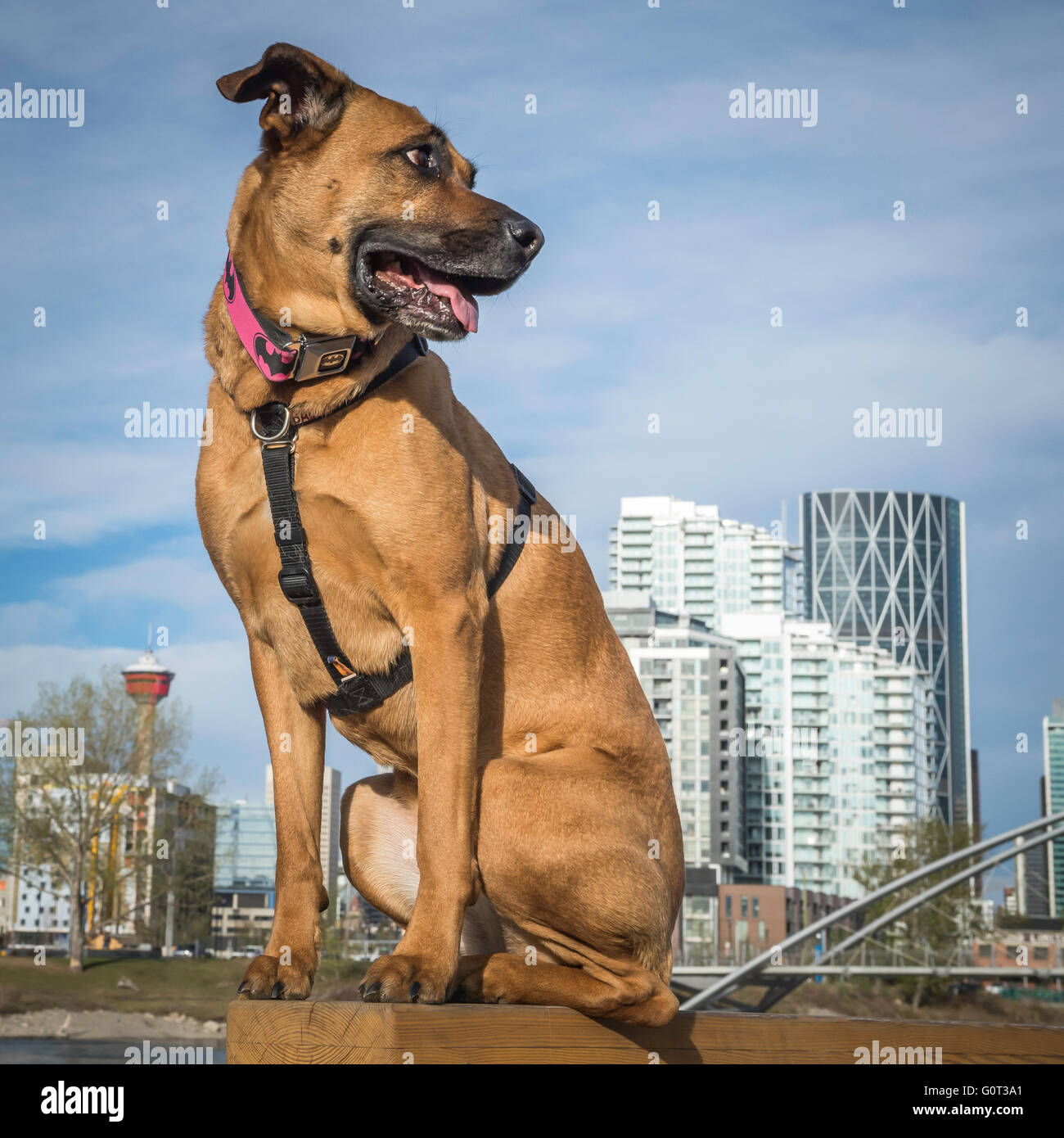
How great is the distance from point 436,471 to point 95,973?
73833mm

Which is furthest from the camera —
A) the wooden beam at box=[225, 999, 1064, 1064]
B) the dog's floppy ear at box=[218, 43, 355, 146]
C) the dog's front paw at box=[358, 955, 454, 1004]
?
the dog's floppy ear at box=[218, 43, 355, 146]

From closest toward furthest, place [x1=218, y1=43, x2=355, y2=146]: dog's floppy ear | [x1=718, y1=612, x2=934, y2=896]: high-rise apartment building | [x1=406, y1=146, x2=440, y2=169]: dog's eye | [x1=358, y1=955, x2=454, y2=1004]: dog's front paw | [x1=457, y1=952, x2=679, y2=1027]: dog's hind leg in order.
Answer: [x1=358, y1=955, x2=454, y2=1004]: dog's front paw → [x1=457, y1=952, x2=679, y2=1027]: dog's hind leg → [x1=218, y1=43, x2=355, y2=146]: dog's floppy ear → [x1=406, y1=146, x2=440, y2=169]: dog's eye → [x1=718, y1=612, x2=934, y2=896]: high-rise apartment building

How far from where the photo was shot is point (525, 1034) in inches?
138

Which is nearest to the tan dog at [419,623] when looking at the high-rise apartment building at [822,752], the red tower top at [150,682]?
the high-rise apartment building at [822,752]

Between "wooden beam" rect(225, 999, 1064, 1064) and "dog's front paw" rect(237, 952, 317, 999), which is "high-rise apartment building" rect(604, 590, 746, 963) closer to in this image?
"wooden beam" rect(225, 999, 1064, 1064)

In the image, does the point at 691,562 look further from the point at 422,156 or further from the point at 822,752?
the point at 422,156

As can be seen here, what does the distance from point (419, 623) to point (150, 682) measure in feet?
523

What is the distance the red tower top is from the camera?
506 ft

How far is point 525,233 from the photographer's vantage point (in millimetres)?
4188

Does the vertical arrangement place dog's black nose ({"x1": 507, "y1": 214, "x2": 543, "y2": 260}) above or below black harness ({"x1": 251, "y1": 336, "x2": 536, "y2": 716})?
above

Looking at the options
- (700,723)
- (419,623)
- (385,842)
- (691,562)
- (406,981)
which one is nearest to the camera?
(406,981)

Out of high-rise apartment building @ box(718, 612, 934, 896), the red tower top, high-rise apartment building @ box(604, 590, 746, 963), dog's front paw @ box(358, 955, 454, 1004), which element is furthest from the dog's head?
the red tower top

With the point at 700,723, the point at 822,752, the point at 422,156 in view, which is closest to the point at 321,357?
the point at 422,156
